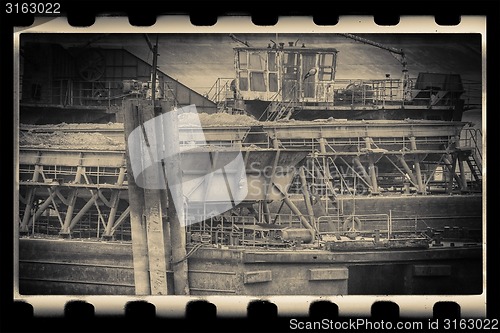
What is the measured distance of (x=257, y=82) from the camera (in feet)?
53.2

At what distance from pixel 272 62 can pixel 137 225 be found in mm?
2898

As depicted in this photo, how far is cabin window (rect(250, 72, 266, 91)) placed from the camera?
1616 centimetres

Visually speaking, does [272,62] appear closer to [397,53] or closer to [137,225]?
[397,53]

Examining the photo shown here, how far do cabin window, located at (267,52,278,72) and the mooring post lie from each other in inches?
75.4

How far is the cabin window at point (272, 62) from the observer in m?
16.0

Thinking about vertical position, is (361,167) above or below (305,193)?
above

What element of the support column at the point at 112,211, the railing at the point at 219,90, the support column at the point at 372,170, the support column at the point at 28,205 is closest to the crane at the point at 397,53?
the support column at the point at 372,170

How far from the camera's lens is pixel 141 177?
15.8m

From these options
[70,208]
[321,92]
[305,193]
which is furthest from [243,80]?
[70,208]

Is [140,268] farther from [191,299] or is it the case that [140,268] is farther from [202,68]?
[202,68]

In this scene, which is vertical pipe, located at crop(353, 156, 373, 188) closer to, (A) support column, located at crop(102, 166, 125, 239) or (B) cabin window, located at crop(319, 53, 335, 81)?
(B) cabin window, located at crop(319, 53, 335, 81)

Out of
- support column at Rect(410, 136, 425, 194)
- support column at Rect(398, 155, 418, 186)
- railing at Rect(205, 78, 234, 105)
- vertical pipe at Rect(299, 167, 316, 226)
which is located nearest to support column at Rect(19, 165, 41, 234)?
railing at Rect(205, 78, 234, 105)

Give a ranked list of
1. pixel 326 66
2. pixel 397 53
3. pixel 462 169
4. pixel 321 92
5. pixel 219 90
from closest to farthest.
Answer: pixel 397 53 < pixel 219 90 < pixel 326 66 < pixel 462 169 < pixel 321 92

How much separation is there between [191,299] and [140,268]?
0.97 m
